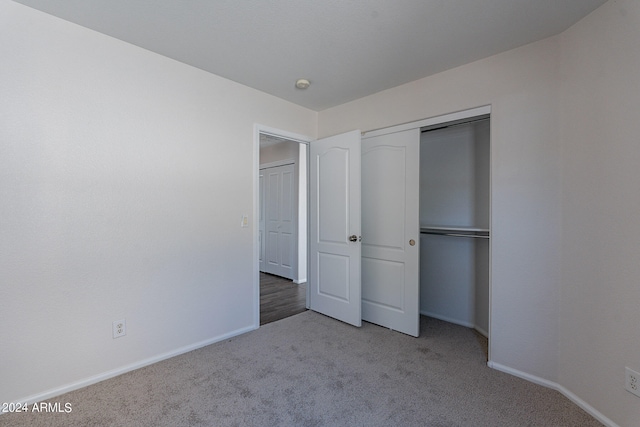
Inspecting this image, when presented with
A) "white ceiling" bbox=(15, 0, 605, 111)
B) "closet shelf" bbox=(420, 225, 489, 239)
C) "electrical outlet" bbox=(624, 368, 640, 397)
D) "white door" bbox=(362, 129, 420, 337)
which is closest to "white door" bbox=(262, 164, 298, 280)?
"white door" bbox=(362, 129, 420, 337)

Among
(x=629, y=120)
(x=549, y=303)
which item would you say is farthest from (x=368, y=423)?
(x=629, y=120)

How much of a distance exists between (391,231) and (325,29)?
6.24 feet

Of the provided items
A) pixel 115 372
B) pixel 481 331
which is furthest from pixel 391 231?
pixel 115 372

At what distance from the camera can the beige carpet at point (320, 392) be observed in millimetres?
1680

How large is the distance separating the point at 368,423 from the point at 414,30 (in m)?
2.51

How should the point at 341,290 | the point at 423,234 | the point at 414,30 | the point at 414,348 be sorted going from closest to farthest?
the point at 414,30 < the point at 414,348 < the point at 341,290 < the point at 423,234

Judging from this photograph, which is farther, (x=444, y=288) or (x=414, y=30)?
(x=444, y=288)

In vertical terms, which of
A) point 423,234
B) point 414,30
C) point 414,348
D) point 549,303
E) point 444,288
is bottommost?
point 414,348

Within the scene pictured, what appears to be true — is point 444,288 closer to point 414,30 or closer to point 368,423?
point 368,423

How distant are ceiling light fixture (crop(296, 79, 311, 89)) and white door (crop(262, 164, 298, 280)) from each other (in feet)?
7.43

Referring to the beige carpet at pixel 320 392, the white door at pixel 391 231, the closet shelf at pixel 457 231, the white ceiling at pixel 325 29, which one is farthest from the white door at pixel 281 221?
the white ceiling at pixel 325 29

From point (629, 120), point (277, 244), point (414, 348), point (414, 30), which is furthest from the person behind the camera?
point (277, 244)

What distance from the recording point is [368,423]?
1.65m

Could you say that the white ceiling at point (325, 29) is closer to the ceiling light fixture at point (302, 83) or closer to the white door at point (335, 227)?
the ceiling light fixture at point (302, 83)
